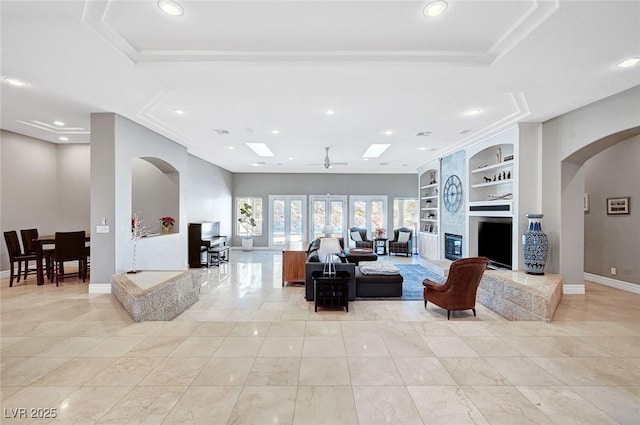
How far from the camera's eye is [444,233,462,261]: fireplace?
7539mm

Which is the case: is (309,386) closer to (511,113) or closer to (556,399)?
(556,399)

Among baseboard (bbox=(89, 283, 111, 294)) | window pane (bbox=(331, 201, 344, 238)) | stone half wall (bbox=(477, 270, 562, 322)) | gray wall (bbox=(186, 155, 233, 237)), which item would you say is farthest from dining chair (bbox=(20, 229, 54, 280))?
window pane (bbox=(331, 201, 344, 238))

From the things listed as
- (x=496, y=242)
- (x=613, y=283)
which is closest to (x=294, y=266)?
(x=496, y=242)

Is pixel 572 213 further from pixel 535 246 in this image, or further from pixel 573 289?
pixel 573 289

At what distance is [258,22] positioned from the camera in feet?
8.59

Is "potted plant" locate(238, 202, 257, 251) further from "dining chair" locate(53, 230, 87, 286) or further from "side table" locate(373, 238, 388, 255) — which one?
"dining chair" locate(53, 230, 87, 286)

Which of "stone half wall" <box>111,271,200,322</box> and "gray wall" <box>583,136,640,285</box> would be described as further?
"gray wall" <box>583,136,640,285</box>

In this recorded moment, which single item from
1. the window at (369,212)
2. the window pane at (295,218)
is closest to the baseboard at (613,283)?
the window at (369,212)

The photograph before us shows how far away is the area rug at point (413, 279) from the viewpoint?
5375 millimetres

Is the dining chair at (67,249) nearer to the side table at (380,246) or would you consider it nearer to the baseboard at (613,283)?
the side table at (380,246)

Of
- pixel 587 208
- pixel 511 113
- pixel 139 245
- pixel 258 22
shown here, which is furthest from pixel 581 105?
pixel 139 245

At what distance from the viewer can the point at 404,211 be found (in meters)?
12.0

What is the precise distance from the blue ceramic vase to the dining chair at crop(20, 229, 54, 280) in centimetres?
901

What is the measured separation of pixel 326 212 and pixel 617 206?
842 cm
